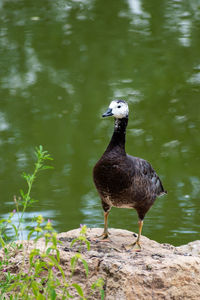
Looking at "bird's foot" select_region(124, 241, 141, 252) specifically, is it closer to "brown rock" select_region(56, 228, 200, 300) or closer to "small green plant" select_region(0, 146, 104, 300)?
"brown rock" select_region(56, 228, 200, 300)

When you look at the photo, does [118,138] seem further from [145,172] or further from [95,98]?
[95,98]

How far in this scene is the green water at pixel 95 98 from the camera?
7.23m

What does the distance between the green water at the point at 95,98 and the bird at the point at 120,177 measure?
3.79 ft

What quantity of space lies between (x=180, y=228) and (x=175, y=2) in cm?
871

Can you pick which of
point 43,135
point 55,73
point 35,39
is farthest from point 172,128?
point 35,39

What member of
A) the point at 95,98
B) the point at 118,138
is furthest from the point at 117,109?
the point at 95,98

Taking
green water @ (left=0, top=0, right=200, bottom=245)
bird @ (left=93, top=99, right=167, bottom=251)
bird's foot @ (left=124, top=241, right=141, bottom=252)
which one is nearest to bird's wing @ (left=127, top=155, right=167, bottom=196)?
bird @ (left=93, top=99, right=167, bottom=251)

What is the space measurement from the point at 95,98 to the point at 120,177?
5485 millimetres

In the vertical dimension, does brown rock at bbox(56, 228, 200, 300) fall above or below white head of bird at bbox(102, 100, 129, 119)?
below

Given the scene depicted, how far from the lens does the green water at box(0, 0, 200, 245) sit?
723cm

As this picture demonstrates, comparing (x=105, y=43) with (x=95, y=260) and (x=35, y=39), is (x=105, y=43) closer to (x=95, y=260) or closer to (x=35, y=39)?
(x=35, y=39)

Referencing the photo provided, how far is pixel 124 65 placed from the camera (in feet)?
37.8

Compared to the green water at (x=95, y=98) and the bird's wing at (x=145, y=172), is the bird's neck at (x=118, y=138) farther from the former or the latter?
the green water at (x=95, y=98)

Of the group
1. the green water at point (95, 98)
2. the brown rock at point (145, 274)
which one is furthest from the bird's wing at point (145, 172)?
the green water at point (95, 98)
